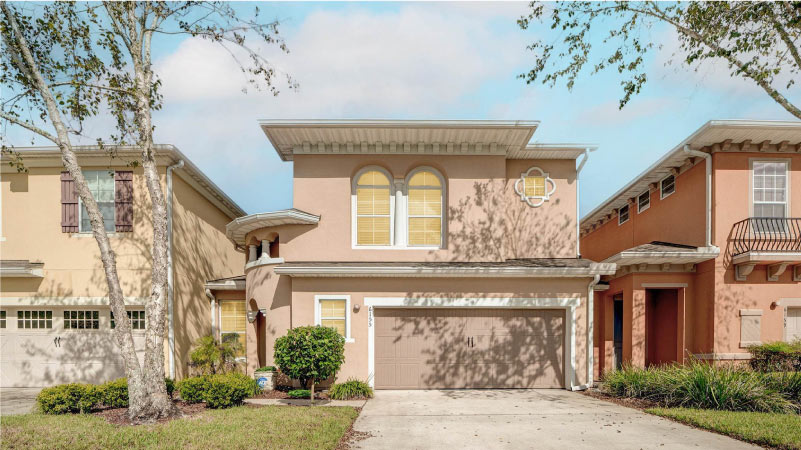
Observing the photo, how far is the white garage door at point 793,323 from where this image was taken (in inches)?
544

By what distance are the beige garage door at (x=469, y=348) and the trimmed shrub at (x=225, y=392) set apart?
12.0 ft

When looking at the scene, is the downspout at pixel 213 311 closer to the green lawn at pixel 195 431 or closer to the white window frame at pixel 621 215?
the green lawn at pixel 195 431

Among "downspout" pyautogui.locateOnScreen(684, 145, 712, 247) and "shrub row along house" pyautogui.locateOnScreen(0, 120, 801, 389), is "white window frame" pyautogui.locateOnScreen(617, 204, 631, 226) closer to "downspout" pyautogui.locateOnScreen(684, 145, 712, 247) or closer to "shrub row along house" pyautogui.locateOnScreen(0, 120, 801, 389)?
"shrub row along house" pyautogui.locateOnScreen(0, 120, 801, 389)

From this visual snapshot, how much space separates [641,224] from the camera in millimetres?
18438

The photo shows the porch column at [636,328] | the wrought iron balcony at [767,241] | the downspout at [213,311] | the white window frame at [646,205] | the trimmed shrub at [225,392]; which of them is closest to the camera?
the trimmed shrub at [225,392]

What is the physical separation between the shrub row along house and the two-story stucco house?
5cm

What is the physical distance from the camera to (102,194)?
14.9 meters

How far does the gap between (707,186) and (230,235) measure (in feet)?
44.2

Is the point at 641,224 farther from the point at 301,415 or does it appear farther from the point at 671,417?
the point at 301,415

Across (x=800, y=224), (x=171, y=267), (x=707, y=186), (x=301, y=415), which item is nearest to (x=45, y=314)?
(x=171, y=267)

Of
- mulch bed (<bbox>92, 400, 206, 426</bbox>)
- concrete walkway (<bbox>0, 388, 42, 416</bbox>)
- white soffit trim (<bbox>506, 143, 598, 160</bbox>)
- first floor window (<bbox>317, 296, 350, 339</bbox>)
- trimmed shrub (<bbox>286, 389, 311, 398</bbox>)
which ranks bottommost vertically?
concrete walkway (<bbox>0, 388, 42, 416</bbox>)

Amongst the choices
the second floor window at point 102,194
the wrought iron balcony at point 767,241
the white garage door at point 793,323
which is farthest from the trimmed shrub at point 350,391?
the white garage door at point 793,323

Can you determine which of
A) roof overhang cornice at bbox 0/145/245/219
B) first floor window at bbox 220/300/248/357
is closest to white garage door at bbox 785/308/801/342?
first floor window at bbox 220/300/248/357

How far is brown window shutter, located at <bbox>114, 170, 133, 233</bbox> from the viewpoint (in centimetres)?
1480
